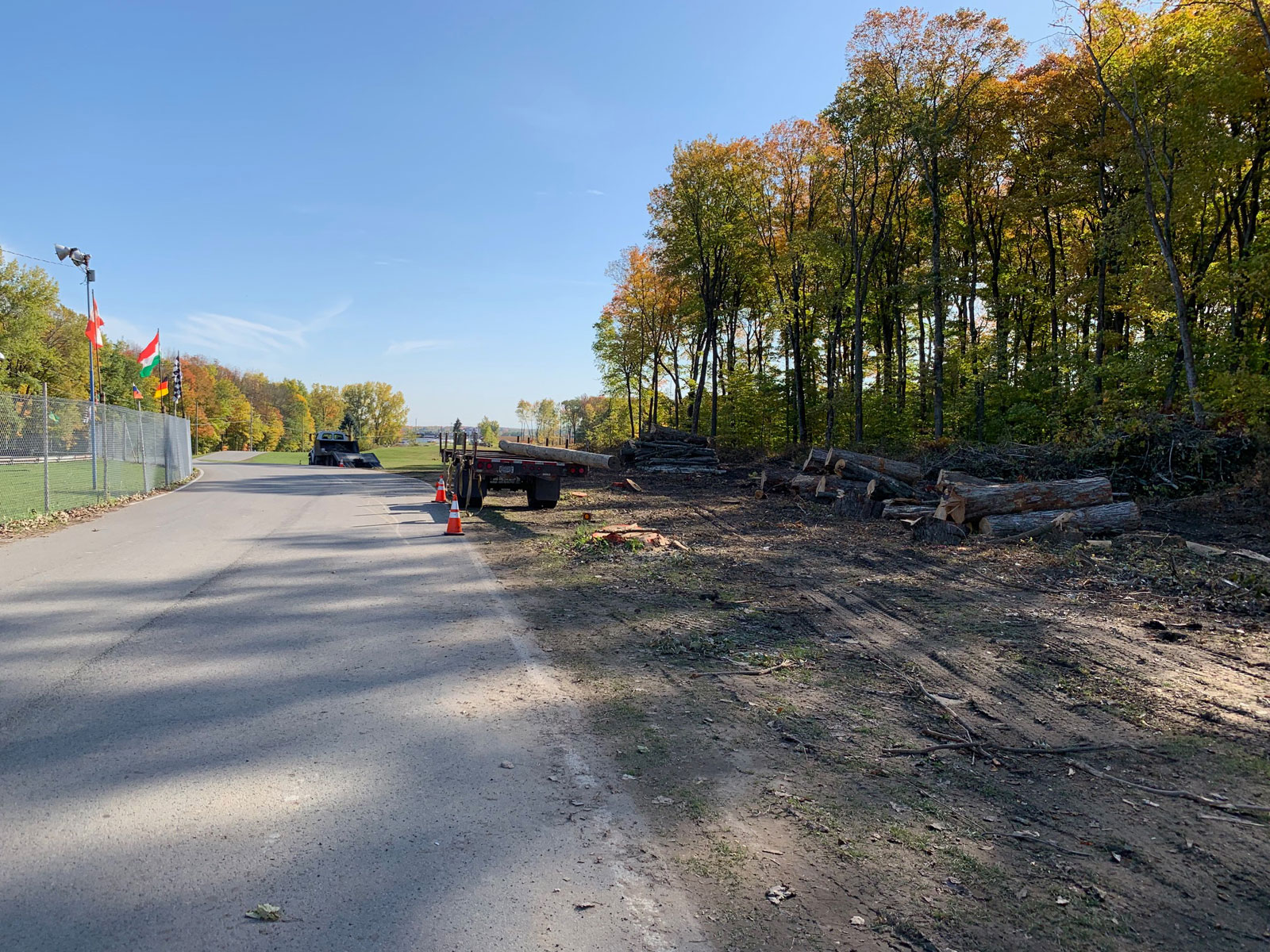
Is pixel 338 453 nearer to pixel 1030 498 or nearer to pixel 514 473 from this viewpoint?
pixel 514 473

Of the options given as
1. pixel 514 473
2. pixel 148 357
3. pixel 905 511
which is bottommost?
pixel 905 511

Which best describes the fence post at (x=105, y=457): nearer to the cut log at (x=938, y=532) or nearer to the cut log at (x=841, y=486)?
the cut log at (x=841, y=486)

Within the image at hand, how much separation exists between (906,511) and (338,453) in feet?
123

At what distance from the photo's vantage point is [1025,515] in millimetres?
10812

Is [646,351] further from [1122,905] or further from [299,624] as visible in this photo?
[1122,905]

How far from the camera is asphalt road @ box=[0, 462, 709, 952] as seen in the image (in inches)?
97.1

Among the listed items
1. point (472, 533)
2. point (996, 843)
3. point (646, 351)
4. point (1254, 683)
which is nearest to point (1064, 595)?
A: point (1254, 683)

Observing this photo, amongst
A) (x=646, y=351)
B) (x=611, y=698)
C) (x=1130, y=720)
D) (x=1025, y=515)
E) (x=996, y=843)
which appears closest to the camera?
(x=996, y=843)

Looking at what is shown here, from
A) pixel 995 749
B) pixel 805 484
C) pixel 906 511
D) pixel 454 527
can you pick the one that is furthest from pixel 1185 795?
pixel 805 484

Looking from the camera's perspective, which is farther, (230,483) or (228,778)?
(230,483)

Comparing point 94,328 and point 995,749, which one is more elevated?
point 94,328

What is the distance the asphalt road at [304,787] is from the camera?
8.09ft

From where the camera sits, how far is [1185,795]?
11.3ft

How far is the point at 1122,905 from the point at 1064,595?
18.8 feet
